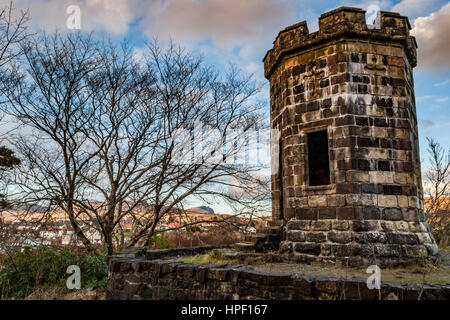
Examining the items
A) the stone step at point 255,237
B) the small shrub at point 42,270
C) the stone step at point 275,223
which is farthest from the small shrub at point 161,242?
the stone step at point 275,223

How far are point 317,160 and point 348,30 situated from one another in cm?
301

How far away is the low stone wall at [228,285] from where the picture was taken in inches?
133

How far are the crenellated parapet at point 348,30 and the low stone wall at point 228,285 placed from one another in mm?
5386

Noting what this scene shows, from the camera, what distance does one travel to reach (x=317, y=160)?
25.6ft

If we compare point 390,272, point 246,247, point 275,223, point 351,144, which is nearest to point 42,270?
point 246,247

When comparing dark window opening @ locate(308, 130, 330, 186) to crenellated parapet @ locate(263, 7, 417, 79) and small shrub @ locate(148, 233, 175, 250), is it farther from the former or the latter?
small shrub @ locate(148, 233, 175, 250)

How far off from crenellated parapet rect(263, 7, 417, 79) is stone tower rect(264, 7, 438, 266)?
0.07 ft

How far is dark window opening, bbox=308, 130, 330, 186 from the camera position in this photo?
7.64 meters

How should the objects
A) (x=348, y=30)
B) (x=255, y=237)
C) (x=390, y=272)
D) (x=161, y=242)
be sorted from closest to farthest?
1. (x=390, y=272)
2. (x=348, y=30)
3. (x=255, y=237)
4. (x=161, y=242)

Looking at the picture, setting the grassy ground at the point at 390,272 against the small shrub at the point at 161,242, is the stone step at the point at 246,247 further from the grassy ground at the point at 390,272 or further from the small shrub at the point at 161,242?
the small shrub at the point at 161,242

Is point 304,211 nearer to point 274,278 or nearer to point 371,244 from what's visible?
point 371,244

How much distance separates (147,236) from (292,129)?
537 centimetres

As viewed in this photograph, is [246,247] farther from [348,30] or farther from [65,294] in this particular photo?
[348,30]
